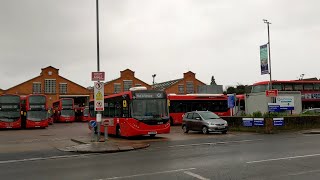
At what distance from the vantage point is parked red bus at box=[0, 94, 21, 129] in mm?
42219

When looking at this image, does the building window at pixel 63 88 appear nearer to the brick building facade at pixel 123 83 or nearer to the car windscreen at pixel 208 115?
the brick building facade at pixel 123 83

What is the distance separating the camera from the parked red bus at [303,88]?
43375mm

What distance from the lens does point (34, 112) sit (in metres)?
43.8

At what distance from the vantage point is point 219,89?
6100 cm

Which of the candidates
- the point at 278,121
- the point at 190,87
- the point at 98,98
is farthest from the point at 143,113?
the point at 190,87

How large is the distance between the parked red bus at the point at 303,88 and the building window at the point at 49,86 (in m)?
52.5

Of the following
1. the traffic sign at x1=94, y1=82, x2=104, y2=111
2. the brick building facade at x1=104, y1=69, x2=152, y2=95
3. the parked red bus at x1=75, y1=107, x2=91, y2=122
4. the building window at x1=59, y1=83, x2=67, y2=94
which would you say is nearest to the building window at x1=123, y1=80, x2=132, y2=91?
the brick building facade at x1=104, y1=69, x2=152, y2=95

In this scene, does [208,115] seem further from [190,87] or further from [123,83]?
[190,87]

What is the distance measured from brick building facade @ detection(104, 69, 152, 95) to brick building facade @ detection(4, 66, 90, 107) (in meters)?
6.01

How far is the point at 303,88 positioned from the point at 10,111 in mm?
33054

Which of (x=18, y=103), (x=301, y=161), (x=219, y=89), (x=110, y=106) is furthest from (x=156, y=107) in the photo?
(x=219, y=89)

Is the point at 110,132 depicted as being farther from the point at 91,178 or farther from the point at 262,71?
the point at 91,178

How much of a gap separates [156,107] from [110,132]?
197 inches

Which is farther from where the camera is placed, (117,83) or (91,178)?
(117,83)
